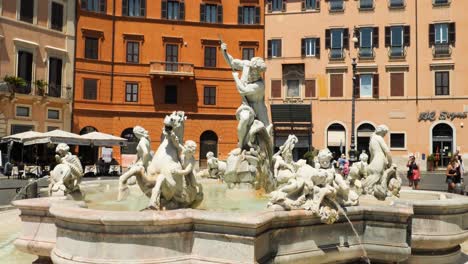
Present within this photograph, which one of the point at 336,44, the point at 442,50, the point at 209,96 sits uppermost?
the point at 336,44

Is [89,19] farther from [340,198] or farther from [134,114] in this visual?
[340,198]

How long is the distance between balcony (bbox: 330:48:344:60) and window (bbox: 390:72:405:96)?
382cm

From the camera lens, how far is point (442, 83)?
33312mm

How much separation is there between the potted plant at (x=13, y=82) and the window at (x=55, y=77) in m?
2.89

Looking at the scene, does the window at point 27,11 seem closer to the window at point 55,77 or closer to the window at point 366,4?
the window at point 55,77

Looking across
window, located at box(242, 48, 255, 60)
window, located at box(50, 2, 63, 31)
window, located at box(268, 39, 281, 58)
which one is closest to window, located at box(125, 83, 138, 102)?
window, located at box(50, 2, 63, 31)

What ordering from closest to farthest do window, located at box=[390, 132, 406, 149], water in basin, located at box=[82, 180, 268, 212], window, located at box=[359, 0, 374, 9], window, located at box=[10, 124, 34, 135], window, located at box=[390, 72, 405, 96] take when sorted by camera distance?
1. water in basin, located at box=[82, 180, 268, 212]
2. window, located at box=[10, 124, 34, 135]
3. window, located at box=[390, 132, 406, 149]
4. window, located at box=[390, 72, 405, 96]
5. window, located at box=[359, 0, 374, 9]

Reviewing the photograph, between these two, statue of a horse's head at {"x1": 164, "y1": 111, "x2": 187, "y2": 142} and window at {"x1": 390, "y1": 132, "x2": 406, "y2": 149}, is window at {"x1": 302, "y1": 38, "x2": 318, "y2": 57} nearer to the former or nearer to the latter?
window at {"x1": 390, "y1": 132, "x2": 406, "y2": 149}

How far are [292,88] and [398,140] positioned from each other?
847cm

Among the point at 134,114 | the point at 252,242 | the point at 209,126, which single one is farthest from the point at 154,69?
the point at 252,242

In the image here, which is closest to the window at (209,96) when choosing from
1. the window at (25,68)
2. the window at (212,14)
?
the window at (212,14)

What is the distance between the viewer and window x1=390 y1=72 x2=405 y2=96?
33938 millimetres

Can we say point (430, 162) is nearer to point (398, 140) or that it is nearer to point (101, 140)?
point (398, 140)

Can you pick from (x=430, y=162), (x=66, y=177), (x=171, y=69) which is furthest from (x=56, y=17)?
(x=66, y=177)
